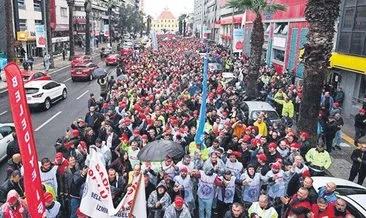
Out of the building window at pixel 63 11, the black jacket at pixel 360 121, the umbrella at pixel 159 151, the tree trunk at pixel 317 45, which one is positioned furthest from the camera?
the building window at pixel 63 11

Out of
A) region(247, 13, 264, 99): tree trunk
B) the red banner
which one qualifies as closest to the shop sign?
region(247, 13, 264, 99): tree trunk

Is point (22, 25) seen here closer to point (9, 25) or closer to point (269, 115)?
point (9, 25)

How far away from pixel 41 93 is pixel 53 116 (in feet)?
4.73

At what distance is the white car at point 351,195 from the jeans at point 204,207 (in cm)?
219

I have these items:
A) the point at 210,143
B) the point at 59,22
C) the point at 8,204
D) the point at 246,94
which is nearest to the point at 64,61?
the point at 59,22

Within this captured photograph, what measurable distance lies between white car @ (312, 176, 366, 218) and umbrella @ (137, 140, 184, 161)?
302 centimetres

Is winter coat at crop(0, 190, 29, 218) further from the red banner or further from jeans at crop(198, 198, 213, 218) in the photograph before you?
jeans at crop(198, 198, 213, 218)

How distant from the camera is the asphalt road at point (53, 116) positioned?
1416 cm

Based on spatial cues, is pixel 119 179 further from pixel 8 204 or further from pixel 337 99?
pixel 337 99

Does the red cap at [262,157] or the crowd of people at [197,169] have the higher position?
the red cap at [262,157]

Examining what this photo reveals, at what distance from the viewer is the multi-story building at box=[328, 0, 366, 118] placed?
58.6 feet

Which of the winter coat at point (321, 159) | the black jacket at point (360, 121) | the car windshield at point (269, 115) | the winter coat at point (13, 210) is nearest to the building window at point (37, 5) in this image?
the car windshield at point (269, 115)

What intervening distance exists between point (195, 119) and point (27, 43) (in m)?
38.7

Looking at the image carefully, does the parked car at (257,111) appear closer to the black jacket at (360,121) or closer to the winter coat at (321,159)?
the black jacket at (360,121)
